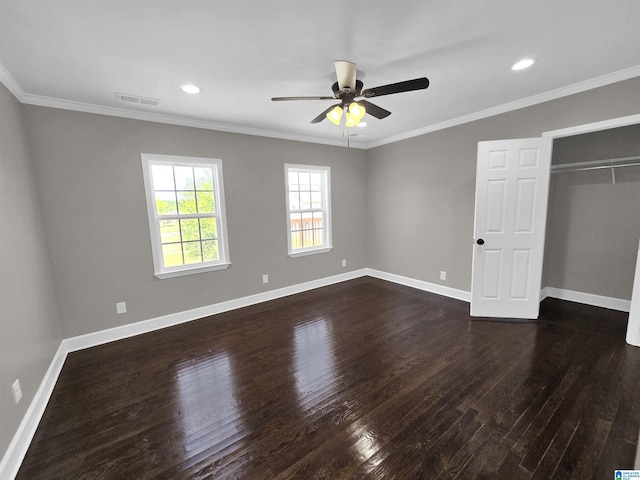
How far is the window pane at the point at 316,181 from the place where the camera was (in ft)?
15.5

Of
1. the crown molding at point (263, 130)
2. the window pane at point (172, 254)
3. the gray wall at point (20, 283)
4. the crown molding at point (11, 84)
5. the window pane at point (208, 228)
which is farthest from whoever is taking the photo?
the window pane at point (208, 228)

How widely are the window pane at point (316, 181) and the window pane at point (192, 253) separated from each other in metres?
2.16

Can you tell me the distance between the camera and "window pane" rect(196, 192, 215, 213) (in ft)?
11.8

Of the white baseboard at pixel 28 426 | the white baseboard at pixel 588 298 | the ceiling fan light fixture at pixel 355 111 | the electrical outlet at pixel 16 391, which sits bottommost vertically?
the white baseboard at pixel 28 426

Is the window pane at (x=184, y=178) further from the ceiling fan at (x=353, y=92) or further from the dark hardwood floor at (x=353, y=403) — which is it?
the ceiling fan at (x=353, y=92)

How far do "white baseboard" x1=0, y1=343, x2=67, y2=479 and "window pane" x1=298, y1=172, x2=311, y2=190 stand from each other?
3678 millimetres

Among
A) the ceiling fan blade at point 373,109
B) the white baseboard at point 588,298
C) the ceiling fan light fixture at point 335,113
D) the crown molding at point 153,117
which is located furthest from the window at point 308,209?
the white baseboard at point 588,298

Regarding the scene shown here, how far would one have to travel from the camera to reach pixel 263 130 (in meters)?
3.92

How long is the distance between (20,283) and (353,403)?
2641mm

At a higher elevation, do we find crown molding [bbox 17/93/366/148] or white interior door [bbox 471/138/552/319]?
crown molding [bbox 17/93/366/148]

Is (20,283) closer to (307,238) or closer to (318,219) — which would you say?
(307,238)

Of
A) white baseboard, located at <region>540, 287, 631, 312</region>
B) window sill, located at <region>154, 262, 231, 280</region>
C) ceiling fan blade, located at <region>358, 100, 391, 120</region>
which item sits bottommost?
white baseboard, located at <region>540, 287, 631, 312</region>

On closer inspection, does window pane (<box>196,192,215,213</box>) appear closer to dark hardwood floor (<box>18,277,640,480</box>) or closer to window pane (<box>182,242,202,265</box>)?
window pane (<box>182,242,202,265</box>)

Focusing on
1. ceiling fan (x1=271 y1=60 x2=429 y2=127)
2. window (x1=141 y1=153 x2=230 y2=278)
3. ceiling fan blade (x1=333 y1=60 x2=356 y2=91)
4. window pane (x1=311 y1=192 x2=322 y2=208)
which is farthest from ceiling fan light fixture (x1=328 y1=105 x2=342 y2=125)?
window pane (x1=311 y1=192 x2=322 y2=208)
